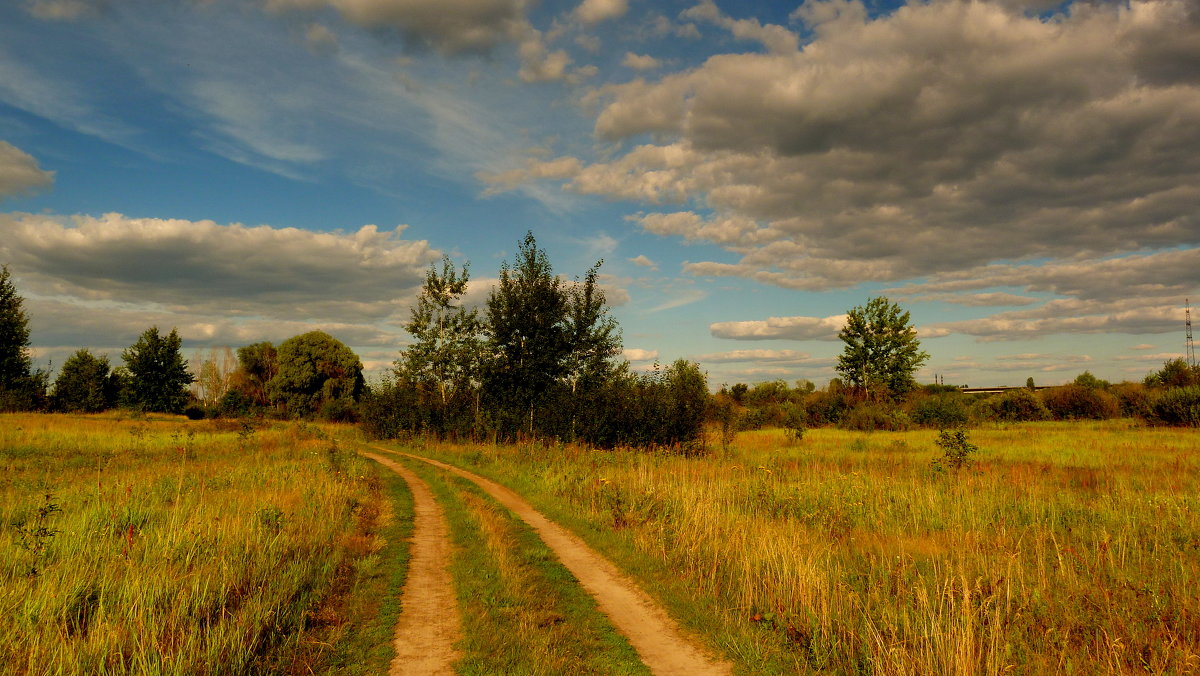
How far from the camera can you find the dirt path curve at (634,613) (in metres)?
6.34

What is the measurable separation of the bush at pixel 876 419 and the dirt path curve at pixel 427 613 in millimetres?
50746

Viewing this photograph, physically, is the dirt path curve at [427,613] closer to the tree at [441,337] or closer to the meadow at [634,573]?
the meadow at [634,573]

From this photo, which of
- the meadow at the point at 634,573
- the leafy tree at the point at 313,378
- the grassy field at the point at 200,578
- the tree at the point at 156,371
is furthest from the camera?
the leafy tree at the point at 313,378

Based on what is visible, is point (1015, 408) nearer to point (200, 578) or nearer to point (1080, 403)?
point (1080, 403)

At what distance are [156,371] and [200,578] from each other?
68909 mm

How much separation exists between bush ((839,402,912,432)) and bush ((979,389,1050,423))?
10.7 meters

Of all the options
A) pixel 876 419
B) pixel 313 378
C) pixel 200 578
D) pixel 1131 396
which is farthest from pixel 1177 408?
pixel 313 378

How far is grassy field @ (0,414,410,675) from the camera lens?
5.89 metres

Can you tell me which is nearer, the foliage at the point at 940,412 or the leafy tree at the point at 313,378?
the foliage at the point at 940,412

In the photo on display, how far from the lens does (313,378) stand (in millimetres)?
69000

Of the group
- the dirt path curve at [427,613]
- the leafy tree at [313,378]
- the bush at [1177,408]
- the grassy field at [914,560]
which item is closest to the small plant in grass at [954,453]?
the grassy field at [914,560]

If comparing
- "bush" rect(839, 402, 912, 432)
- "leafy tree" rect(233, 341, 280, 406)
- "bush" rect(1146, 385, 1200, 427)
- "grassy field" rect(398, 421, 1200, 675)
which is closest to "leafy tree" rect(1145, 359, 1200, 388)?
"bush" rect(1146, 385, 1200, 427)

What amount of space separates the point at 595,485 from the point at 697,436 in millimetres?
13973

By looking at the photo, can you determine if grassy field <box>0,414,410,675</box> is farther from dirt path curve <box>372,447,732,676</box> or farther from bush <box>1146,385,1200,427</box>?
bush <box>1146,385,1200,427</box>
